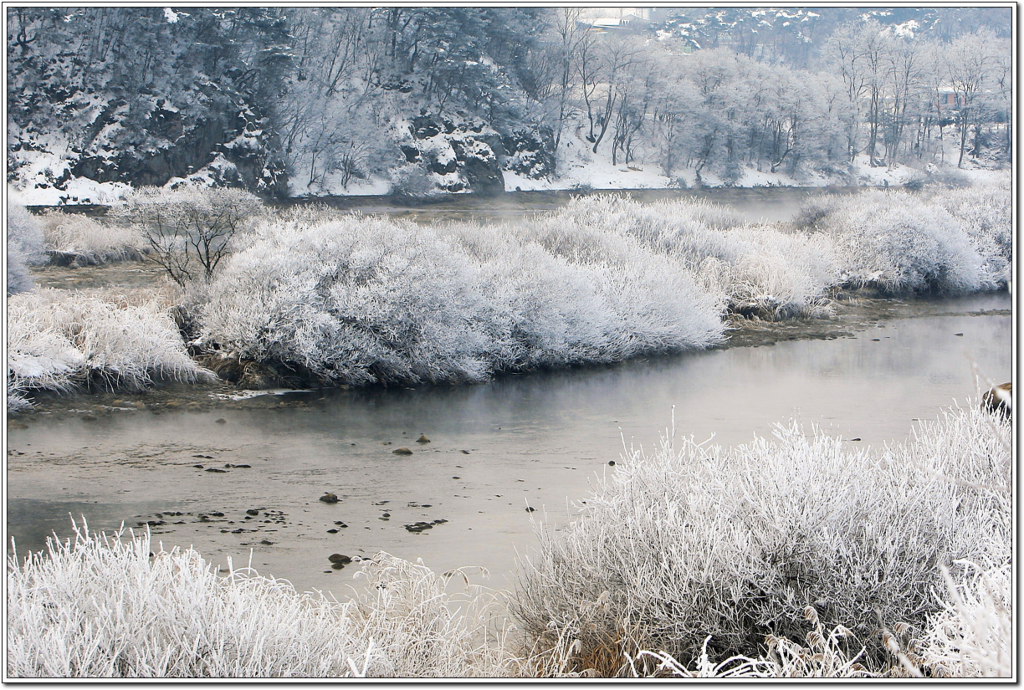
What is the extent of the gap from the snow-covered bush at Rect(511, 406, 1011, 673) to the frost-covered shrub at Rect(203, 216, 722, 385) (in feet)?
9.74

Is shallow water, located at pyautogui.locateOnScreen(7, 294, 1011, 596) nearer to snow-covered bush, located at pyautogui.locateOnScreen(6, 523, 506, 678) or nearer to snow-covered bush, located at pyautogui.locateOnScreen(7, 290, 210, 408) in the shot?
snow-covered bush, located at pyautogui.locateOnScreen(7, 290, 210, 408)

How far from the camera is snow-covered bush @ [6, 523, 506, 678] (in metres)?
2.19

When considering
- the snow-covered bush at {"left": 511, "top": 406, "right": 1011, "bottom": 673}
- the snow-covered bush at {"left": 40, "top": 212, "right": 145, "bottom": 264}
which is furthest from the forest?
the snow-covered bush at {"left": 511, "top": 406, "right": 1011, "bottom": 673}

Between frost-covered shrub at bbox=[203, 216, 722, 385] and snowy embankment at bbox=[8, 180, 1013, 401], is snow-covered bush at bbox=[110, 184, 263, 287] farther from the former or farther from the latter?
frost-covered shrub at bbox=[203, 216, 722, 385]

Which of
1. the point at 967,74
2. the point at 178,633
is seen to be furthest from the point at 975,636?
the point at 967,74

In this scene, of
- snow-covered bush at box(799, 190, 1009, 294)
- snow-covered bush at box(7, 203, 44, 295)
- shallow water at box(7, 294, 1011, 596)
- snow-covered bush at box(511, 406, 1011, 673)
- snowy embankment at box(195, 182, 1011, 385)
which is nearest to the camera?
snow-covered bush at box(511, 406, 1011, 673)

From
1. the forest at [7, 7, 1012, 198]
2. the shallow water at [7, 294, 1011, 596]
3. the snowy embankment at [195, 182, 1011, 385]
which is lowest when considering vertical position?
the shallow water at [7, 294, 1011, 596]

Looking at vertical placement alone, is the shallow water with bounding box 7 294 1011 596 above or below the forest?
below

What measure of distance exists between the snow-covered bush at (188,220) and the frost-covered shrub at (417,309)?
198 millimetres

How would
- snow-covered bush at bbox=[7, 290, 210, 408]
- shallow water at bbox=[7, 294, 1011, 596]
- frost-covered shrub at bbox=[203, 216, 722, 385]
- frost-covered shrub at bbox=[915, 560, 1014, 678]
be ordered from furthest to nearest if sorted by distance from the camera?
frost-covered shrub at bbox=[203, 216, 722, 385] < snow-covered bush at bbox=[7, 290, 210, 408] < shallow water at bbox=[7, 294, 1011, 596] < frost-covered shrub at bbox=[915, 560, 1014, 678]

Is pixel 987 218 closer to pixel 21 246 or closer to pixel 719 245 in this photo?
pixel 719 245

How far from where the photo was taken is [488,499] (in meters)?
3.90

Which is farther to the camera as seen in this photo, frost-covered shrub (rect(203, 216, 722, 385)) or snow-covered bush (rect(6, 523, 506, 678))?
frost-covered shrub (rect(203, 216, 722, 385))

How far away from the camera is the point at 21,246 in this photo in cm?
433
